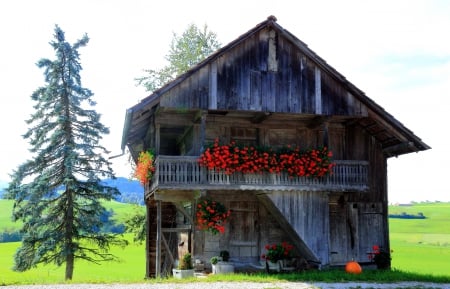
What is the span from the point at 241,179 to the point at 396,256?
27.7 m

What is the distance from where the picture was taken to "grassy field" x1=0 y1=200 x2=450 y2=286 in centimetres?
2578

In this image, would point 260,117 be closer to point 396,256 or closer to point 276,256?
point 276,256

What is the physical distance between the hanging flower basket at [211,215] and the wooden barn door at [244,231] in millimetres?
1715

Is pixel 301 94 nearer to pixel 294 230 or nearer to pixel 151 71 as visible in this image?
pixel 294 230

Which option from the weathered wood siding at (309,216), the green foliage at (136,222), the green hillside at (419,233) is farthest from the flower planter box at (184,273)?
the green hillside at (419,233)

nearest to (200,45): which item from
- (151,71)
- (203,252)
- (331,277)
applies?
(151,71)

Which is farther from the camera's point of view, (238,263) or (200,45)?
(200,45)

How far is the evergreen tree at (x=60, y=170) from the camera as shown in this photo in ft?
82.2

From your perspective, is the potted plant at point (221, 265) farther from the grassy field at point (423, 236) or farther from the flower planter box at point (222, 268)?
the grassy field at point (423, 236)

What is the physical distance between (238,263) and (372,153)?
754 cm

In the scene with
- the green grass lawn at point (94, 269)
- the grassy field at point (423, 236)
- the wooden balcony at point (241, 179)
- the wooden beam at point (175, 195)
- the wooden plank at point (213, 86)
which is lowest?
the green grass lawn at point (94, 269)

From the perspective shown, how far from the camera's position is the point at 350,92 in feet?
65.3

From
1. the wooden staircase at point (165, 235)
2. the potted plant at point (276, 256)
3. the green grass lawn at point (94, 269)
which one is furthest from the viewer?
the green grass lawn at point (94, 269)

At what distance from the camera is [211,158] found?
17797 mm
